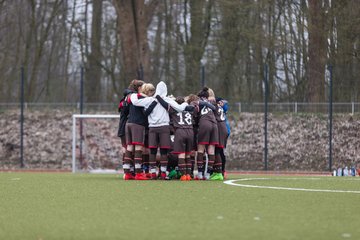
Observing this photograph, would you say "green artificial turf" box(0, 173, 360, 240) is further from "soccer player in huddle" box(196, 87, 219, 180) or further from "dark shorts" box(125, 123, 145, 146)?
"dark shorts" box(125, 123, 145, 146)

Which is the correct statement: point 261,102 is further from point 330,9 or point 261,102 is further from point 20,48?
point 20,48

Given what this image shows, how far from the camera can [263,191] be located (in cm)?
1320

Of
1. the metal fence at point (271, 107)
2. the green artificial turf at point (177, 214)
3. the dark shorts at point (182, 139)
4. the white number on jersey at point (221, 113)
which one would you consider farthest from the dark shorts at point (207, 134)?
the metal fence at point (271, 107)

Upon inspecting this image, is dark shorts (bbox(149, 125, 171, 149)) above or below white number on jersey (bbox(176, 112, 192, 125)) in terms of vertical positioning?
below

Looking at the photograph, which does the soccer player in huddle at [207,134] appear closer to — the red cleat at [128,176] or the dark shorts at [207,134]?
the dark shorts at [207,134]

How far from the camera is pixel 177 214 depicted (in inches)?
368

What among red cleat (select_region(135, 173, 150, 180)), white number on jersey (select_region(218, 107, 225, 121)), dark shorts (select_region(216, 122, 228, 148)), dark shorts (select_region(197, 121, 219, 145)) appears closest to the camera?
dark shorts (select_region(197, 121, 219, 145))

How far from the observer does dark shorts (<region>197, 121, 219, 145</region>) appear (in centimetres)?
1736

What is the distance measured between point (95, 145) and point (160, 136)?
11958 mm

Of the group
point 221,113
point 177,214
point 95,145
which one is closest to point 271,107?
point 95,145

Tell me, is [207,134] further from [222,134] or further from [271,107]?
[271,107]

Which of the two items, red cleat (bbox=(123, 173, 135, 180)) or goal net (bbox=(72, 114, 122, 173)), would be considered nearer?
red cleat (bbox=(123, 173, 135, 180))

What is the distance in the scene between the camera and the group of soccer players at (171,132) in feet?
56.6

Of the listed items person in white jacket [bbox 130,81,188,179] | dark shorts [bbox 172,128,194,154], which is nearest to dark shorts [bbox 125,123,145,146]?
person in white jacket [bbox 130,81,188,179]
